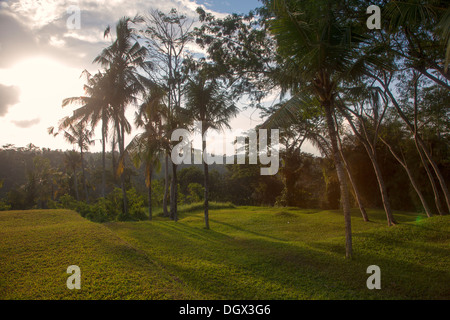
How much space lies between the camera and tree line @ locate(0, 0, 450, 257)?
20.1 feet

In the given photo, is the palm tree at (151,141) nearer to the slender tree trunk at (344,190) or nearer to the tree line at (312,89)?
the tree line at (312,89)

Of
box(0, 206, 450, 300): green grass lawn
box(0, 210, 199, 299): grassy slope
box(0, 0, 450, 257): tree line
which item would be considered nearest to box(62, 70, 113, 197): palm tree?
box(0, 0, 450, 257): tree line

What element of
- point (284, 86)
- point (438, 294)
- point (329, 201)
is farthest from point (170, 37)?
point (438, 294)

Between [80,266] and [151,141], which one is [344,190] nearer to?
[80,266]

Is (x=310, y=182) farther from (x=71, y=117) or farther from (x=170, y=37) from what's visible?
(x=71, y=117)

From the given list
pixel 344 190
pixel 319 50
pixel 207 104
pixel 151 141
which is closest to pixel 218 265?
pixel 344 190

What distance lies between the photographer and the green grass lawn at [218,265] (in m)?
4.21

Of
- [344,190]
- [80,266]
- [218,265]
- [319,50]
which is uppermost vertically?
[319,50]

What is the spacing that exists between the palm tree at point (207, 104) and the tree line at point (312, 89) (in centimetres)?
5

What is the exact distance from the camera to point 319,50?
5.69 meters

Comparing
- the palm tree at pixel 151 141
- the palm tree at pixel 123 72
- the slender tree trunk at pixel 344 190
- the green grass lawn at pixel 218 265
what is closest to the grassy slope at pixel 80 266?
the green grass lawn at pixel 218 265

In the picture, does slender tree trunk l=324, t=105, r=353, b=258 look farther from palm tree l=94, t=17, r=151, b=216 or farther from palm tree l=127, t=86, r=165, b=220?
palm tree l=94, t=17, r=151, b=216

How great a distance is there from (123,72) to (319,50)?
13.4 m

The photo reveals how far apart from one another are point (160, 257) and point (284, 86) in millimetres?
5905
